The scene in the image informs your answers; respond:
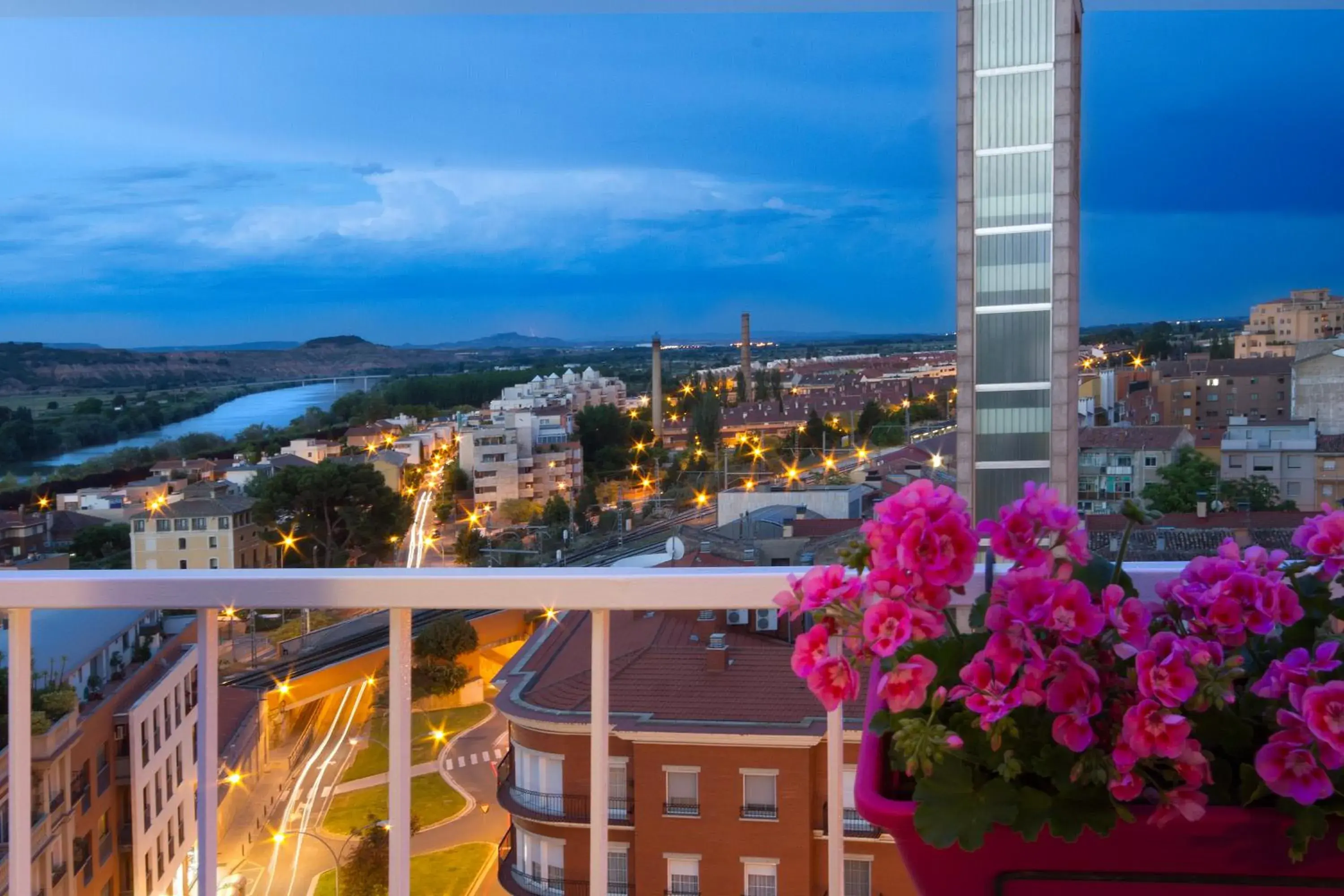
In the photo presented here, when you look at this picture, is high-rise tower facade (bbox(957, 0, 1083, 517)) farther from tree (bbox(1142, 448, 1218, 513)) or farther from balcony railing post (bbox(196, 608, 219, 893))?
balcony railing post (bbox(196, 608, 219, 893))

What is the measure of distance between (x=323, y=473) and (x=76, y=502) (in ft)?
5.32

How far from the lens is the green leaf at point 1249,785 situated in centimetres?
53

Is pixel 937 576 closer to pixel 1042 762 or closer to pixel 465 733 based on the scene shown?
pixel 1042 762

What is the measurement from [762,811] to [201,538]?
21.7 ft

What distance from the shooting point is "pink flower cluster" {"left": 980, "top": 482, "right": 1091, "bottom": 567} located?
0.58 meters

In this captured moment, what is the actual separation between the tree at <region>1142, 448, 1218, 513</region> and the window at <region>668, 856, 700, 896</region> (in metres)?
5.31

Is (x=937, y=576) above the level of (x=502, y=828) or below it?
above

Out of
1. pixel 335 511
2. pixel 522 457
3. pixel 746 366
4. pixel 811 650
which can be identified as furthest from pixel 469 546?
pixel 811 650

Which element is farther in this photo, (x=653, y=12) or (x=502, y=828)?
(x=653, y=12)

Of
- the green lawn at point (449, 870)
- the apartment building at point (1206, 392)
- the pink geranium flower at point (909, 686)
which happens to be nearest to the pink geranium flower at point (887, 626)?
the pink geranium flower at point (909, 686)

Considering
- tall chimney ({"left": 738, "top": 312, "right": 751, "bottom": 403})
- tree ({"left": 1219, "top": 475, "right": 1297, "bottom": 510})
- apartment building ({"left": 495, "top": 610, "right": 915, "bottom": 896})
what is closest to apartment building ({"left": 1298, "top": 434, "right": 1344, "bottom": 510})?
tree ({"left": 1219, "top": 475, "right": 1297, "bottom": 510})

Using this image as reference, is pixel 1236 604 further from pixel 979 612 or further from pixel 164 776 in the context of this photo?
pixel 164 776

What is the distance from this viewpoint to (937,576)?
0.56m

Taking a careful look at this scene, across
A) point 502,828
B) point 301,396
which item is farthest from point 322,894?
point 301,396
